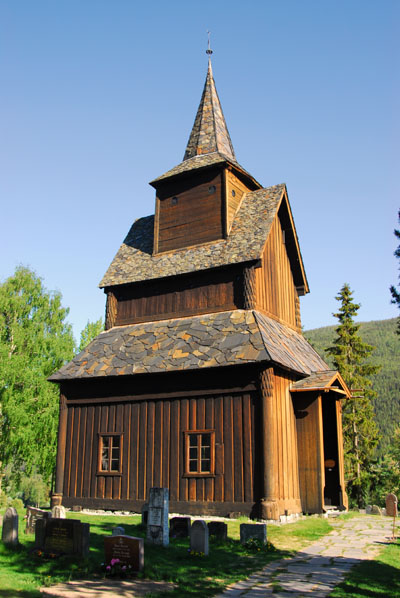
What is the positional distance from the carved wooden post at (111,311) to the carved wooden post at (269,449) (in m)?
8.26

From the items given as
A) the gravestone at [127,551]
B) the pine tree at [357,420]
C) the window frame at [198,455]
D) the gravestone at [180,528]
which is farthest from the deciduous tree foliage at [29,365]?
the gravestone at [127,551]

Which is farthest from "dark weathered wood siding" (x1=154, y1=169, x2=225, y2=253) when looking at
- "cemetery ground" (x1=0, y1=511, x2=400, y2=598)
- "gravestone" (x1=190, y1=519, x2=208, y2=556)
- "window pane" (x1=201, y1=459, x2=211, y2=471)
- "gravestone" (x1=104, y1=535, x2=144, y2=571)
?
"gravestone" (x1=104, y1=535, x2=144, y2=571)

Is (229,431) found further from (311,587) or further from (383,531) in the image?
(311,587)

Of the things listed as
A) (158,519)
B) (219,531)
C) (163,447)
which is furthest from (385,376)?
(158,519)

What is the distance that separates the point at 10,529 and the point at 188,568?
3846 millimetres

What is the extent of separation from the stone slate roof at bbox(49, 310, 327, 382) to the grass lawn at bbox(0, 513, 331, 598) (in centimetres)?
561

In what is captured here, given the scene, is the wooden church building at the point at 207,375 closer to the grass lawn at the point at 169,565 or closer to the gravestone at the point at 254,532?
the gravestone at the point at 254,532

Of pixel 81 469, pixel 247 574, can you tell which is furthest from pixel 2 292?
pixel 247 574

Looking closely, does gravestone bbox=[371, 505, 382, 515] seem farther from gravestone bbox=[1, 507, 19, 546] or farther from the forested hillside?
the forested hillside

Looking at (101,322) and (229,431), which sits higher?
(101,322)

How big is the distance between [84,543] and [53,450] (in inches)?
929

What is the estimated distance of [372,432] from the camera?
116ft

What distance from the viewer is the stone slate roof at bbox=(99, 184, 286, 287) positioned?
2017 centimetres

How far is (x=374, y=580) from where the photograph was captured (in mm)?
8859
